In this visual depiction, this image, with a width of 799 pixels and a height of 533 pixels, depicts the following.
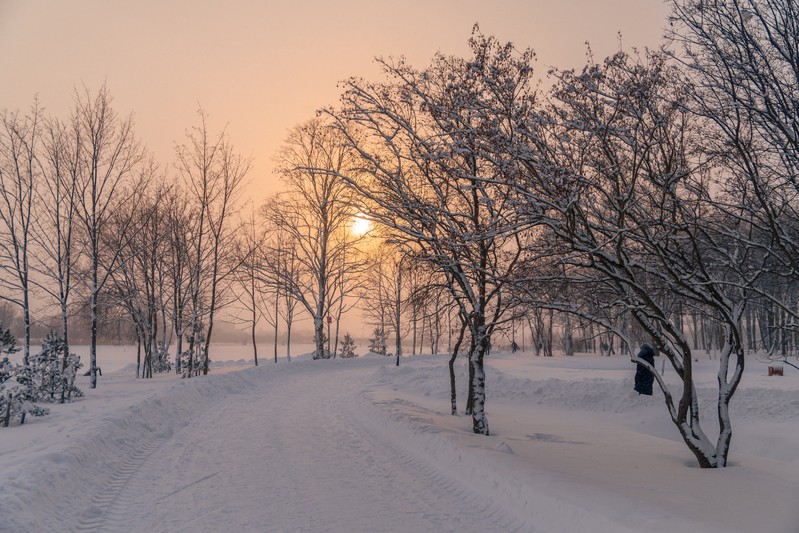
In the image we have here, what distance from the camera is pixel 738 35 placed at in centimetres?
805

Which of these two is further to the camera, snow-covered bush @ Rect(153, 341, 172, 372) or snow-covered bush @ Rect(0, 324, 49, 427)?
snow-covered bush @ Rect(153, 341, 172, 372)

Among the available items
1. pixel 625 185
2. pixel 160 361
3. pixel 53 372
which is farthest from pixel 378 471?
pixel 160 361

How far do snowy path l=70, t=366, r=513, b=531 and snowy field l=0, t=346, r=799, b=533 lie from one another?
33 mm

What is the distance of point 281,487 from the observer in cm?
734

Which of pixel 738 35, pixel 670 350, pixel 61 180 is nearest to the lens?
pixel 738 35

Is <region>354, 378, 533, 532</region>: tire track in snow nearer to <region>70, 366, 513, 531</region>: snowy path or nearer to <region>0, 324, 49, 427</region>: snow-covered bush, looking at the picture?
<region>70, 366, 513, 531</region>: snowy path

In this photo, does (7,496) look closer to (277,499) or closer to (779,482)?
(277,499)

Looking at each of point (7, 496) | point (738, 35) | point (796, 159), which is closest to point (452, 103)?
point (738, 35)

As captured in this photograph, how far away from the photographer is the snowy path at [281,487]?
6.03 metres

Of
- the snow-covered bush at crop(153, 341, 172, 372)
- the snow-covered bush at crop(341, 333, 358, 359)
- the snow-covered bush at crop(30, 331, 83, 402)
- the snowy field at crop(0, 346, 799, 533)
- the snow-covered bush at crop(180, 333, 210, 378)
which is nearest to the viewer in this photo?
the snowy field at crop(0, 346, 799, 533)

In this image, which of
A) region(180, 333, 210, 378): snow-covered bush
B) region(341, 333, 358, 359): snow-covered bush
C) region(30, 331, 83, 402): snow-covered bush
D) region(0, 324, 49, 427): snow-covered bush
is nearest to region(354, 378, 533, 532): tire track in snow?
region(0, 324, 49, 427): snow-covered bush

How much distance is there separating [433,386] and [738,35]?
1625cm

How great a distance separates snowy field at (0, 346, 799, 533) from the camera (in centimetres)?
595

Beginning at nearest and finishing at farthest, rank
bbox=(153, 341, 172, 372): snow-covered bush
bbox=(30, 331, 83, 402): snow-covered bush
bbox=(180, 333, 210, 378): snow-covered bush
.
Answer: bbox=(30, 331, 83, 402): snow-covered bush < bbox=(180, 333, 210, 378): snow-covered bush < bbox=(153, 341, 172, 372): snow-covered bush
